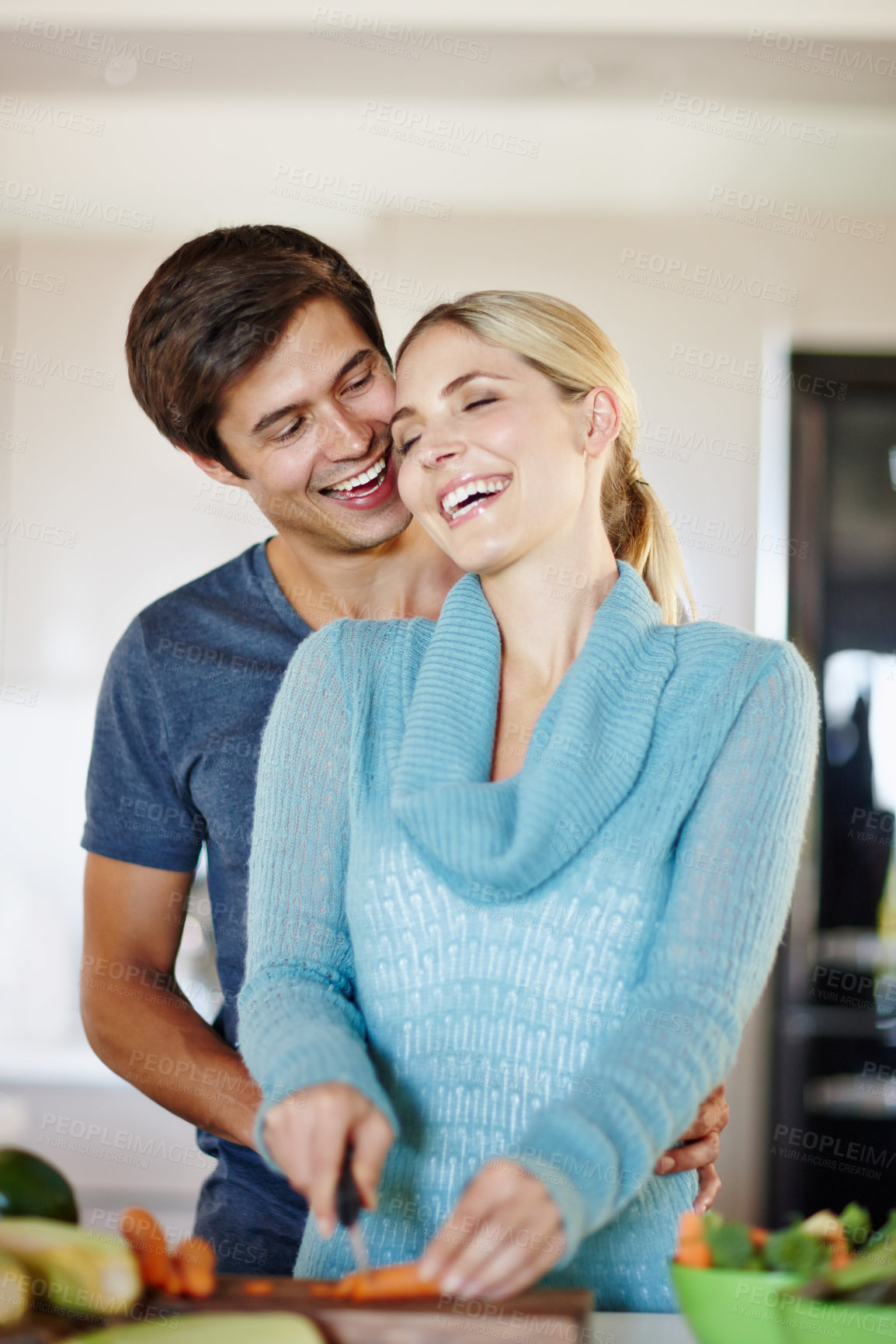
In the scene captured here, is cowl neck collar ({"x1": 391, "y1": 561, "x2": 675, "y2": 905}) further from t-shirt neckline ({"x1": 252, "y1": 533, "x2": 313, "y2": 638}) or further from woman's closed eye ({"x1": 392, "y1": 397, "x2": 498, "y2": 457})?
t-shirt neckline ({"x1": 252, "y1": 533, "x2": 313, "y2": 638})

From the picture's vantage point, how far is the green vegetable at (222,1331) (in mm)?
750

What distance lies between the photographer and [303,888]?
1.19m

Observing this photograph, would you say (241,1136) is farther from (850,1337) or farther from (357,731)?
(850,1337)

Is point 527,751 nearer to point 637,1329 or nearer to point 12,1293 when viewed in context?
point 637,1329

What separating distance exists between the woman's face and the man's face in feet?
0.69

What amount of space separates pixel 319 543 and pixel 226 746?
0.29m

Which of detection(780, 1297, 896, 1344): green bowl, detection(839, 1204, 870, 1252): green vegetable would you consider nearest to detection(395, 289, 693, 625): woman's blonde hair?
detection(839, 1204, 870, 1252): green vegetable

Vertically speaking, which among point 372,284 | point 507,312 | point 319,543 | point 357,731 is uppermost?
point 372,284

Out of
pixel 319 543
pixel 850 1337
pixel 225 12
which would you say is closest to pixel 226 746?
pixel 319 543

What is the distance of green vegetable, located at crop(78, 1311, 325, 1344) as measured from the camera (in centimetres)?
75

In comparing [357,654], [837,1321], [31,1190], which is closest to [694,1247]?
[837,1321]

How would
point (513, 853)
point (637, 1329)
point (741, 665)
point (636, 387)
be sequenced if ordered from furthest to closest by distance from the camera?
point (636, 387) < point (741, 665) < point (513, 853) < point (637, 1329)

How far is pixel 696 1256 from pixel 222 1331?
0.31m

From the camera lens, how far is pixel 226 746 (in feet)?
5.31
